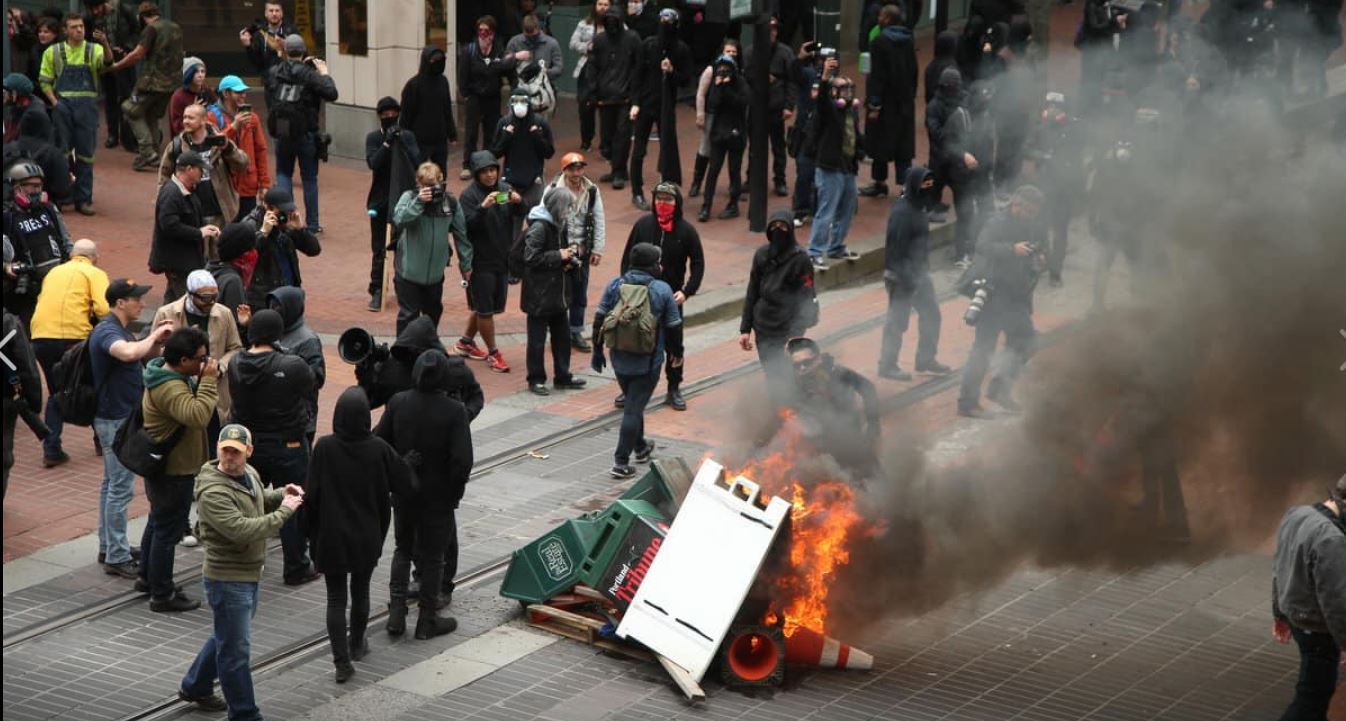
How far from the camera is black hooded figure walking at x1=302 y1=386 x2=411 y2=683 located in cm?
952

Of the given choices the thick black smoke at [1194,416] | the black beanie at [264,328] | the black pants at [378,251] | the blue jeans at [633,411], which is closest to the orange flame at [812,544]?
the thick black smoke at [1194,416]

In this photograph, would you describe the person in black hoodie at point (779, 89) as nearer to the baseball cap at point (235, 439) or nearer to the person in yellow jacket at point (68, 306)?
the person in yellow jacket at point (68, 306)

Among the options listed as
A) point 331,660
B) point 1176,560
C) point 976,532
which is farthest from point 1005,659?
point 331,660

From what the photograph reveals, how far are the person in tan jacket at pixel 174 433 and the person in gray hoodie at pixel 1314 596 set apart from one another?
535cm

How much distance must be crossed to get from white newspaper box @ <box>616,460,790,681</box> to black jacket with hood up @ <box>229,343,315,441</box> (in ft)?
7.14

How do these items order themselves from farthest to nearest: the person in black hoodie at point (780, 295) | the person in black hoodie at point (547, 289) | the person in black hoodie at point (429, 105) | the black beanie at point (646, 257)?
the person in black hoodie at point (429, 105), the person in black hoodie at point (547, 289), the person in black hoodie at point (780, 295), the black beanie at point (646, 257)

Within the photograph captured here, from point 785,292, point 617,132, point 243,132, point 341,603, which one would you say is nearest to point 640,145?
point 617,132

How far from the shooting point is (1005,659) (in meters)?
10.1

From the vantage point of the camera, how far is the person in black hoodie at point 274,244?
43.6 ft

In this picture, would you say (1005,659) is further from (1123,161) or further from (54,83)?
(54,83)

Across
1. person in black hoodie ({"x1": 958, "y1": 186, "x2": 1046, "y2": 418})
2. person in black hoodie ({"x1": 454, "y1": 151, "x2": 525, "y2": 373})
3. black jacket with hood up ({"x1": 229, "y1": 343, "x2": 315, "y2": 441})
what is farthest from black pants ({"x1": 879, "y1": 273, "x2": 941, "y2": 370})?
black jacket with hood up ({"x1": 229, "y1": 343, "x2": 315, "y2": 441})

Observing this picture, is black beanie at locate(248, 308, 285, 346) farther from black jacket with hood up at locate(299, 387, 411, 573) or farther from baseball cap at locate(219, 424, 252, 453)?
baseball cap at locate(219, 424, 252, 453)

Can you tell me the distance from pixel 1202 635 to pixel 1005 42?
422 inches

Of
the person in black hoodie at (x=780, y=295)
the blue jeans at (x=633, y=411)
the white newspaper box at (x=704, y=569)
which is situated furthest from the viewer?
the person in black hoodie at (x=780, y=295)
